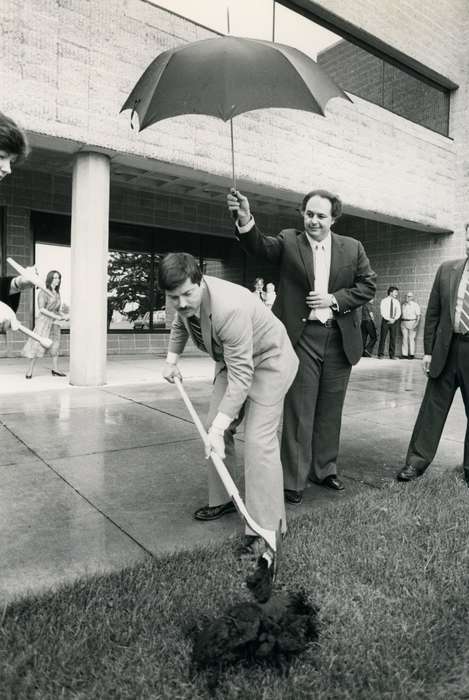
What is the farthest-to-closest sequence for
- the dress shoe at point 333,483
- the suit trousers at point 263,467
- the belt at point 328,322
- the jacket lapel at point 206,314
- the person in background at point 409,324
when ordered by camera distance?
the person in background at point 409,324
the dress shoe at point 333,483
the belt at point 328,322
the suit trousers at point 263,467
the jacket lapel at point 206,314

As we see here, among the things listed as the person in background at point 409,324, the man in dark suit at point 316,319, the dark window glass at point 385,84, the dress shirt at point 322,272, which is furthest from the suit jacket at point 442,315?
the person in background at point 409,324

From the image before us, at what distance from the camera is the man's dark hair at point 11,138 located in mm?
1828

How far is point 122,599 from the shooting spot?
237 centimetres

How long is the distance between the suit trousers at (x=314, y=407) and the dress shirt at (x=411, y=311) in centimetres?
1189

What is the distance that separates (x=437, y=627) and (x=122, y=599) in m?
1.30

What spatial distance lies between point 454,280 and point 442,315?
0.28 m

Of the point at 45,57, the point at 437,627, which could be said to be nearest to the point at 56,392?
the point at 45,57

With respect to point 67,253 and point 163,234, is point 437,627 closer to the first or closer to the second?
point 67,253

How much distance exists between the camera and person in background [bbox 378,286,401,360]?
49.6 feet

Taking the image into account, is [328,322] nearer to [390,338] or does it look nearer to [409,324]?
[390,338]

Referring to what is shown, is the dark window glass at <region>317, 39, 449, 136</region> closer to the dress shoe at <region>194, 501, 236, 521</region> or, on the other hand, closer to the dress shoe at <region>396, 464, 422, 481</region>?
the dress shoe at <region>396, 464, 422, 481</region>

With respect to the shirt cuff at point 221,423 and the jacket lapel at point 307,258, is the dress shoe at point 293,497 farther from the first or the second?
the jacket lapel at point 307,258

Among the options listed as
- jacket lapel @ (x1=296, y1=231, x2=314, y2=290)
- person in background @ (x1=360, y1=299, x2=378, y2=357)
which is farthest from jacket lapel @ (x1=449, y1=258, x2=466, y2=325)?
person in background @ (x1=360, y1=299, x2=378, y2=357)

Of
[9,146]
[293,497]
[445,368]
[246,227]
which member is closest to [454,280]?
[445,368]
